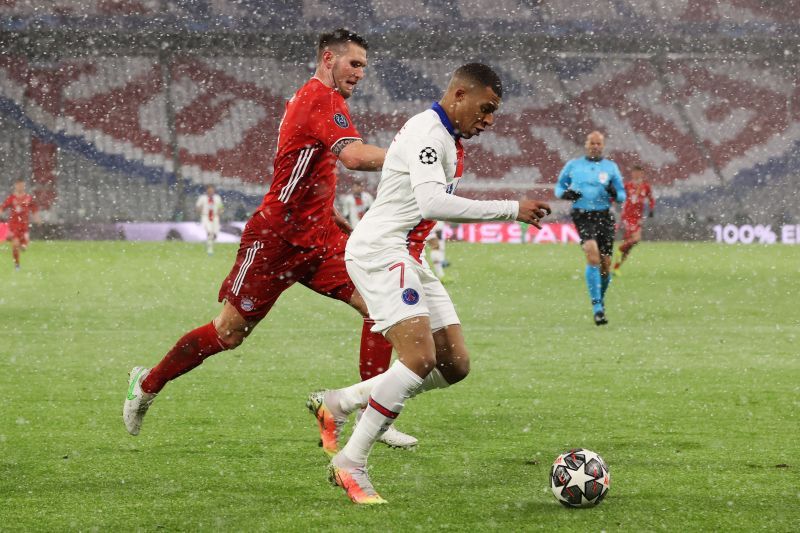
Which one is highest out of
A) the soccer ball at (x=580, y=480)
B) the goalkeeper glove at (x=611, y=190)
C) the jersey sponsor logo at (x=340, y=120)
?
the jersey sponsor logo at (x=340, y=120)

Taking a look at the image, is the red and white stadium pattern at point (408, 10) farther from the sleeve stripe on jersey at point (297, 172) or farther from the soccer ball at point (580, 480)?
the soccer ball at point (580, 480)

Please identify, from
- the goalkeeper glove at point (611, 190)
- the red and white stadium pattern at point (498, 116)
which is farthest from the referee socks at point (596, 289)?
the red and white stadium pattern at point (498, 116)

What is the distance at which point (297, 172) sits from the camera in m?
5.69

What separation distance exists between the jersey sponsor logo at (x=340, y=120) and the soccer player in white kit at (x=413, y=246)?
2.17ft

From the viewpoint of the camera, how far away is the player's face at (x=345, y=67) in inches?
225

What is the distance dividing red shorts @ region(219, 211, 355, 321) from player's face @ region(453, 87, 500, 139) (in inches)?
54.2

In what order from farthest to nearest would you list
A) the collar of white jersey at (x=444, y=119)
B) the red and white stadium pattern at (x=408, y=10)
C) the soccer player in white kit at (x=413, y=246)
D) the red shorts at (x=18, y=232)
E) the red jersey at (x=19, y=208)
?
the red and white stadium pattern at (x=408, y=10)
the red jersey at (x=19, y=208)
the red shorts at (x=18, y=232)
the collar of white jersey at (x=444, y=119)
the soccer player in white kit at (x=413, y=246)

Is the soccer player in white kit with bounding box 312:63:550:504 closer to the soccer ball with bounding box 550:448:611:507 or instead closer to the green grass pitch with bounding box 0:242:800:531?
the green grass pitch with bounding box 0:242:800:531

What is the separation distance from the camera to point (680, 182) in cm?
3759

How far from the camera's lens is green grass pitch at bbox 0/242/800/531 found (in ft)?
14.3

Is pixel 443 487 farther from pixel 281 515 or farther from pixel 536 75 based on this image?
pixel 536 75

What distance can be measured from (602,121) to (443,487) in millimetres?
35021

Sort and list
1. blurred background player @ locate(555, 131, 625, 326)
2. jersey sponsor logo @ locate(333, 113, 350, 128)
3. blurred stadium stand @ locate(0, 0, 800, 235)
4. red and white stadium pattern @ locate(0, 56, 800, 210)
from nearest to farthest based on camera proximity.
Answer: jersey sponsor logo @ locate(333, 113, 350, 128) < blurred background player @ locate(555, 131, 625, 326) < blurred stadium stand @ locate(0, 0, 800, 235) < red and white stadium pattern @ locate(0, 56, 800, 210)

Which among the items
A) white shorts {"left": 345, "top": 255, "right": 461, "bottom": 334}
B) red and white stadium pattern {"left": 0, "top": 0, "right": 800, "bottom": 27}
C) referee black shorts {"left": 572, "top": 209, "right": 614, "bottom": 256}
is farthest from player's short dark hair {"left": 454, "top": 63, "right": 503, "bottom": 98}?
red and white stadium pattern {"left": 0, "top": 0, "right": 800, "bottom": 27}
